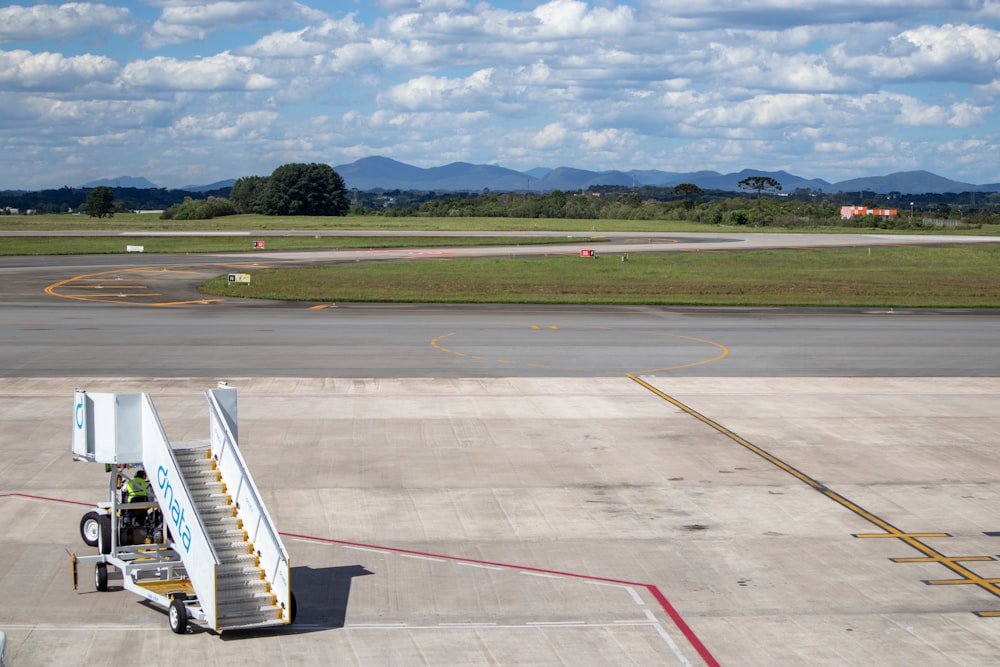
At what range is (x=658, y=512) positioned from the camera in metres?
20.5

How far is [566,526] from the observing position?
64.1 feet

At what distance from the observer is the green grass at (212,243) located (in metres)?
95.5

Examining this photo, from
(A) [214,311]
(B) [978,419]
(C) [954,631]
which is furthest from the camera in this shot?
(A) [214,311]

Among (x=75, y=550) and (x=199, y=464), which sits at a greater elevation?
(x=199, y=464)

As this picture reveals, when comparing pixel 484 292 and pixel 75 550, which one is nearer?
pixel 75 550

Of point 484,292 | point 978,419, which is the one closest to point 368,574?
point 978,419

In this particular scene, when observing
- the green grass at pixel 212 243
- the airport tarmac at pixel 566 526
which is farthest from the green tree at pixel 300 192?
the airport tarmac at pixel 566 526

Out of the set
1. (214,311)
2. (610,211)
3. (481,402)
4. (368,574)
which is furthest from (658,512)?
(610,211)

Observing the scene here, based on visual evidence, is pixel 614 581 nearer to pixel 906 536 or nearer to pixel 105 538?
pixel 906 536

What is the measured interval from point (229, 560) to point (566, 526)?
7.02 m

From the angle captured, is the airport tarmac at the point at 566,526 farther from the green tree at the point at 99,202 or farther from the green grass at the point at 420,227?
the green tree at the point at 99,202

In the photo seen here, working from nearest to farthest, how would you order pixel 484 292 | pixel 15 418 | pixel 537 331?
1. pixel 15 418
2. pixel 537 331
3. pixel 484 292

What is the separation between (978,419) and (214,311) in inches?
1388

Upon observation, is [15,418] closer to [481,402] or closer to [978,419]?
[481,402]
